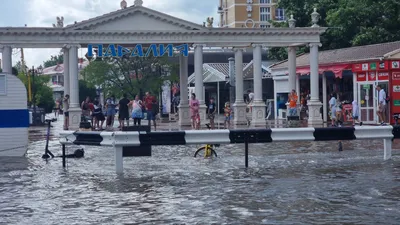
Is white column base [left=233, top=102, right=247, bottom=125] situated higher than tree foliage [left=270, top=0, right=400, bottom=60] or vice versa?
tree foliage [left=270, top=0, right=400, bottom=60]

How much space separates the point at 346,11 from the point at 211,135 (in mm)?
36810

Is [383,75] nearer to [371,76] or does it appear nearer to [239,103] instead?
[371,76]

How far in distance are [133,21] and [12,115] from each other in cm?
1918

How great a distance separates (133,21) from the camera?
37031mm

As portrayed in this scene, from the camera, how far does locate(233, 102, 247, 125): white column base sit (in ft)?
134

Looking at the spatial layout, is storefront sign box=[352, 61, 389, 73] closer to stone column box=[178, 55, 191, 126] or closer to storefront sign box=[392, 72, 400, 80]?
storefront sign box=[392, 72, 400, 80]

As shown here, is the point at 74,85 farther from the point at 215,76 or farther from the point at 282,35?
the point at 215,76

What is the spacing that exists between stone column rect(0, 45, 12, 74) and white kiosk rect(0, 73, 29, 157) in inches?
661

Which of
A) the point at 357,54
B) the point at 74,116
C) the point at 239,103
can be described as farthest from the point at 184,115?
the point at 357,54

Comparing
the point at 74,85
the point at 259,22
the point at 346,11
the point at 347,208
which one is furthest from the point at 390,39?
→ the point at 259,22

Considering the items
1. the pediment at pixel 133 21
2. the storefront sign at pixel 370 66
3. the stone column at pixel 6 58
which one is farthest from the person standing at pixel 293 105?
the stone column at pixel 6 58

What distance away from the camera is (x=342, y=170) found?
14719mm

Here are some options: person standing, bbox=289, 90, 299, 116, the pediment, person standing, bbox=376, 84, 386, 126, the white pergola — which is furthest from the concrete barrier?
the pediment

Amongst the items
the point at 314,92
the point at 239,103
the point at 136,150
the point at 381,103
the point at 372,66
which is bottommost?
the point at 136,150
